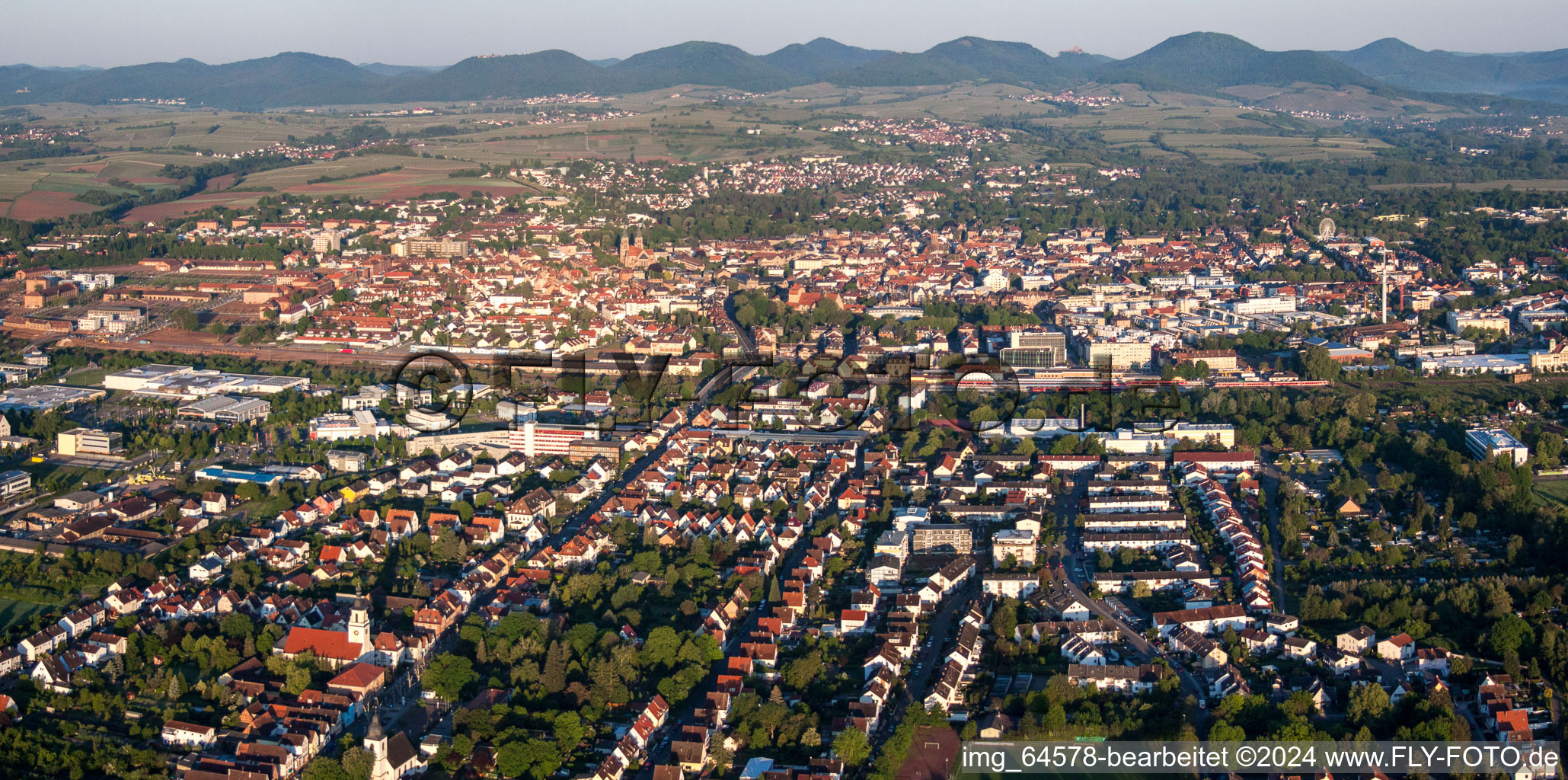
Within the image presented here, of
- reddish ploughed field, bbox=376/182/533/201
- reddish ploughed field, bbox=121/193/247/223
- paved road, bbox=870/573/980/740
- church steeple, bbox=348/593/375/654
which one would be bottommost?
paved road, bbox=870/573/980/740

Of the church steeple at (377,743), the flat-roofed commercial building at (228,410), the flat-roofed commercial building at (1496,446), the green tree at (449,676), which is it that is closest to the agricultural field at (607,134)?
the flat-roofed commercial building at (228,410)

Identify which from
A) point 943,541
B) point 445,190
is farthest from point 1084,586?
point 445,190

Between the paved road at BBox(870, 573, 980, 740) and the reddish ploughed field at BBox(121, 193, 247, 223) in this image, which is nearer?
the paved road at BBox(870, 573, 980, 740)

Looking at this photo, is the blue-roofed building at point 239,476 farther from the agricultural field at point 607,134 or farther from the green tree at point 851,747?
the agricultural field at point 607,134

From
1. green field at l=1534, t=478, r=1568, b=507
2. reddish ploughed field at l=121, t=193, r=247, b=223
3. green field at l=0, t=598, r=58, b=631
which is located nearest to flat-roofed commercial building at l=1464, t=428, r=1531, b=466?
green field at l=1534, t=478, r=1568, b=507

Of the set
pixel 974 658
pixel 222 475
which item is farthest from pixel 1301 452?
pixel 222 475

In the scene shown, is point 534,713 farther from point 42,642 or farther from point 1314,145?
point 1314,145

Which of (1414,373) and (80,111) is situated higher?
(80,111)

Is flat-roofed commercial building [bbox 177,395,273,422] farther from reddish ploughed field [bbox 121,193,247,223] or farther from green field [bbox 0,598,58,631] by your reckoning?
reddish ploughed field [bbox 121,193,247,223]

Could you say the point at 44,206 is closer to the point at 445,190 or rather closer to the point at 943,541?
the point at 445,190
